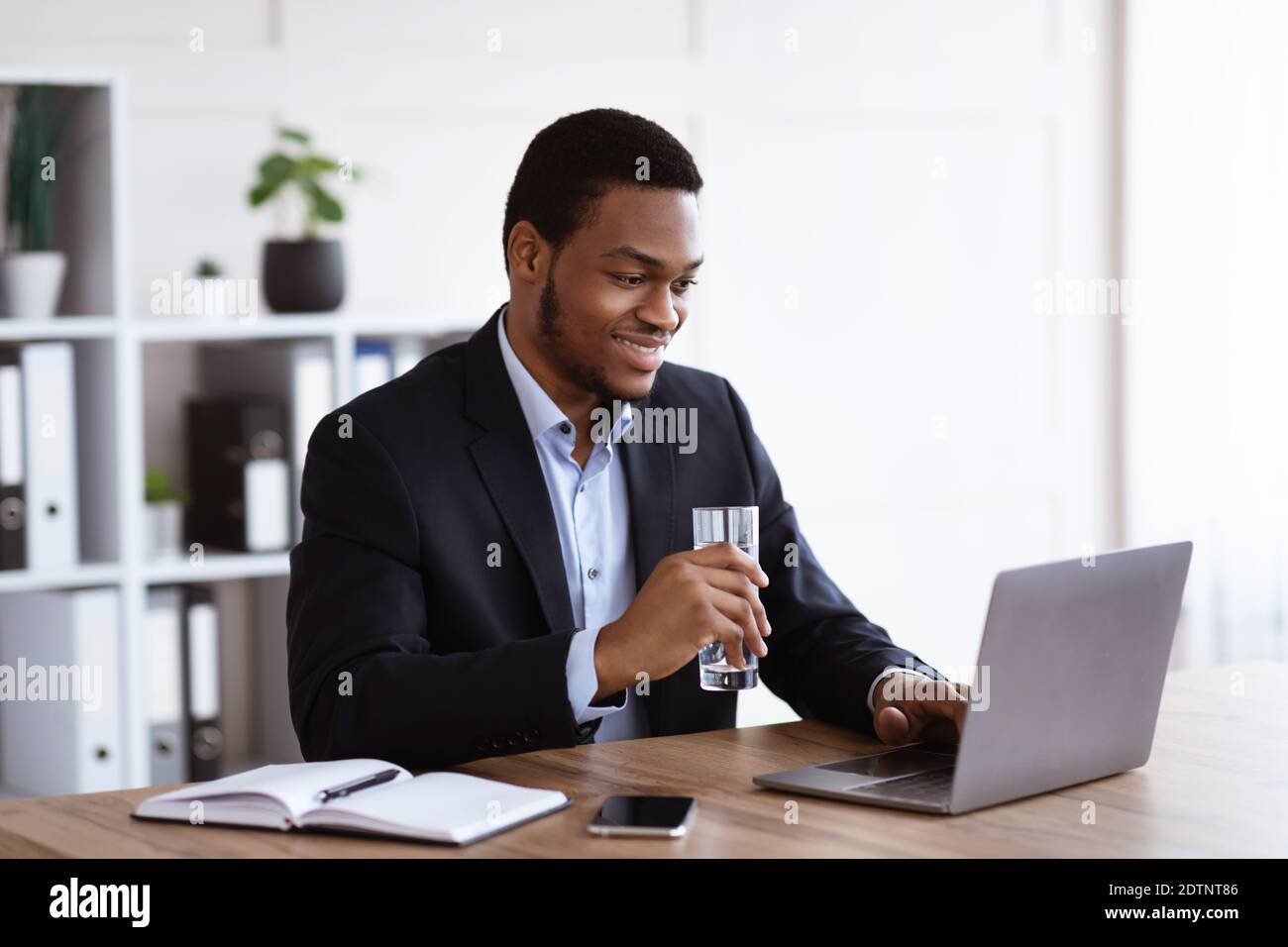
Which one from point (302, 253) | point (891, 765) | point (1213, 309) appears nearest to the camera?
point (891, 765)

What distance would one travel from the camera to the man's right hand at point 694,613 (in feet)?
5.34

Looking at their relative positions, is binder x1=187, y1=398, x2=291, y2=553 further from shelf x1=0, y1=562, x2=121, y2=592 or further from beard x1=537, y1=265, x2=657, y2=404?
beard x1=537, y1=265, x2=657, y2=404

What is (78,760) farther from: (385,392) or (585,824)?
(585,824)

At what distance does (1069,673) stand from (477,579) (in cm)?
75

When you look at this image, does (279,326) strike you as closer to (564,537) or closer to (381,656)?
(564,537)

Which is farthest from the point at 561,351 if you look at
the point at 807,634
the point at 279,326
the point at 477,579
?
the point at 279,326

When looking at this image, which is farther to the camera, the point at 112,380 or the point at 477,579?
the point at 112,380

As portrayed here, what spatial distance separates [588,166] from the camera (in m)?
2.08

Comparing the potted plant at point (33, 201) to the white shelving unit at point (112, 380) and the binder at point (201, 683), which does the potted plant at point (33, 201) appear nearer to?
the white shelving unit at point (112, 380)

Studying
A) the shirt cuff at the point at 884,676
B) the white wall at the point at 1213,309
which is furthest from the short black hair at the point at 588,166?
the white wall at the point at 1213,309

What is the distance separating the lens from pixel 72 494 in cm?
302

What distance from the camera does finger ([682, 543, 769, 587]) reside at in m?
1.65

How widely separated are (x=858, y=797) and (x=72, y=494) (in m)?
1.97

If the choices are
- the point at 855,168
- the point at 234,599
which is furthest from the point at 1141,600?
the point at 855,168
